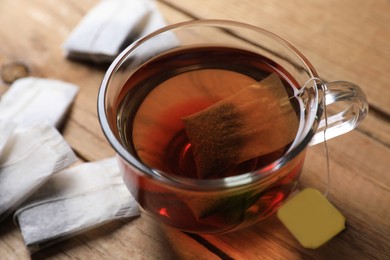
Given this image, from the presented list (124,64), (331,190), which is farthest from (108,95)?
(331,190)

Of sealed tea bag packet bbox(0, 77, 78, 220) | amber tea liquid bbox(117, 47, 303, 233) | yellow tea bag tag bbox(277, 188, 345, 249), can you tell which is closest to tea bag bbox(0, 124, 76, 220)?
sealed tea bag packet bbox(0, 77, 78, 220)

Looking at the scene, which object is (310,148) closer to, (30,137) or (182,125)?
(182,125)

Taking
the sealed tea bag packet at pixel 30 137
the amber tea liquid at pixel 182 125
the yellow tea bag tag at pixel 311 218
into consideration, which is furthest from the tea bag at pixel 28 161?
the yellow tea bag tag at pixel 311 218

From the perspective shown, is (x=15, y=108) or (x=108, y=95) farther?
(x=15, y=108)

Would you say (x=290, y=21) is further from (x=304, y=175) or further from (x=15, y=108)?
(x=15, y=108)

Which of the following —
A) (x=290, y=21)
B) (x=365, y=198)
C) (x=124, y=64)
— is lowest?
(x=365, y=198)

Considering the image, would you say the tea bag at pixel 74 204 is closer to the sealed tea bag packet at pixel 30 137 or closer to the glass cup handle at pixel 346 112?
the sealed tea bag packet at pixel 30 137

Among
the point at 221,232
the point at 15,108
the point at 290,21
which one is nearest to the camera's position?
the point at 221,232
